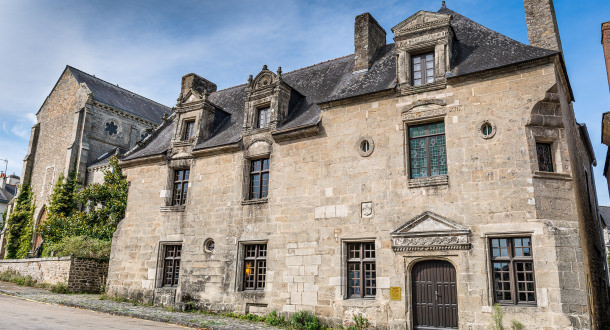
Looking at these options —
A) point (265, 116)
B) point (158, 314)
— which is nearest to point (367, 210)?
point (265, 116)

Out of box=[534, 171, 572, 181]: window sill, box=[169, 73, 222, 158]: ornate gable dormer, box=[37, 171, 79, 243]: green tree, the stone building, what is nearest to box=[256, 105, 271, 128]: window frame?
the stone building

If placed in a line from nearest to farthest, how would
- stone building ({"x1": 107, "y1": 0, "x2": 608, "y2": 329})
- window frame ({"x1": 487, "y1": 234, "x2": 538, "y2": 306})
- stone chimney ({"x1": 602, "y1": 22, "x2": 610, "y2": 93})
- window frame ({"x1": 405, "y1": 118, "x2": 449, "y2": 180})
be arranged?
window frame ({"x1": 487, "y1": 234, "x2": 538, "y2": 306}), stone building ({"x1": 107, "y1": 0, "x2": 608, "y2": 329}), window frame ({"x1": 405, "y1": 118, "x2": 449, "y2": 180}), stone chimney ({"x1": 602, "y1": 22, "x2": 610, "y2": 93})

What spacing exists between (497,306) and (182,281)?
1004 centimetres

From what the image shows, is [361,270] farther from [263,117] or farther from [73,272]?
[73,272]

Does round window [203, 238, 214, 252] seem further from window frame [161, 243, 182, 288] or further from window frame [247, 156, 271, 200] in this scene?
window frame [247, 156, 271, 200]

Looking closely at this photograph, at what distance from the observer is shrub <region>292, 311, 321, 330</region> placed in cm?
1171

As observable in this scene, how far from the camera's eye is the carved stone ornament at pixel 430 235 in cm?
1056

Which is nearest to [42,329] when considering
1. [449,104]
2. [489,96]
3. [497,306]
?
[497,306]

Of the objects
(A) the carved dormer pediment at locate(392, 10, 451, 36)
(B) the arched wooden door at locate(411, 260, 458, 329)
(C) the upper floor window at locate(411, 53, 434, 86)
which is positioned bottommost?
(B) the arched wooden door at locate(411, 260, 458, 329)

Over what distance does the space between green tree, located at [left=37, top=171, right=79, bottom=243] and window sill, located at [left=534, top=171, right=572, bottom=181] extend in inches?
945

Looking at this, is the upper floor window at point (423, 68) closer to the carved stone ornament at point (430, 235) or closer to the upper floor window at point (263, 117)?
the carved stone ornament at point (430, 235)

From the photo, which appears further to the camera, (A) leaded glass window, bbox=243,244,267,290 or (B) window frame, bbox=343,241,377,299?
(A) leaded glass window, bbox=243,244,267,290

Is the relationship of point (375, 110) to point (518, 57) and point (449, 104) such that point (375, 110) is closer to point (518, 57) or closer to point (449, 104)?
point (449, 104)

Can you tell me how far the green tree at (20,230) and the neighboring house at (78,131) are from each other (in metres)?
0.73
